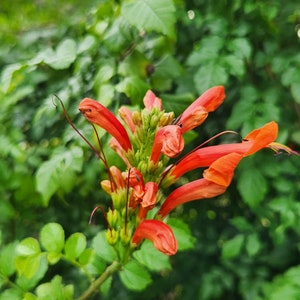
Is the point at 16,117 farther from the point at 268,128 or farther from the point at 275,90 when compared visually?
the point at 268,128

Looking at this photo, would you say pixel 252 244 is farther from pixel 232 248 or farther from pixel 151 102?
pixel 151 102

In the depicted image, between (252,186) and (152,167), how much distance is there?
71 cm

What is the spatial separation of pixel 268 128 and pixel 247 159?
0.77 m

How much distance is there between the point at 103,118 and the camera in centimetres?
113

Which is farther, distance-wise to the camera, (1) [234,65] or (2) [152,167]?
(1) [234,65]

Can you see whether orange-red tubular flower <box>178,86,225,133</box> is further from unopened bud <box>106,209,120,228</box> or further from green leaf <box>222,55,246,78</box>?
green leaf <box>222,55,246,78</box>

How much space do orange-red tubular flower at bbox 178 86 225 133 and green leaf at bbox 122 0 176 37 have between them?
12.6 inches

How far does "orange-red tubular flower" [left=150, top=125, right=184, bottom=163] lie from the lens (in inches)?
38.4

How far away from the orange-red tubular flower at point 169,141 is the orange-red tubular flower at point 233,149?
0.30ft

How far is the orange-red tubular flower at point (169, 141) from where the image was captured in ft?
3.20

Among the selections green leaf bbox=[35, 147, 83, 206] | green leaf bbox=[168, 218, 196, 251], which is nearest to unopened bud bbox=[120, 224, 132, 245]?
green leaf bbox=[168, 218, 196, 251]

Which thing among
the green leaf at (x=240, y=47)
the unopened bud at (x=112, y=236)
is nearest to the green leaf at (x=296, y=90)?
the green leaf at (x=240, y=47)

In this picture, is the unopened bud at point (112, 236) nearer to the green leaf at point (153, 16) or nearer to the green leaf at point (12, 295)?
the green leaf at point (12, 295)

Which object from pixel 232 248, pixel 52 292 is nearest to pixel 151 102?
pixel 52 292
